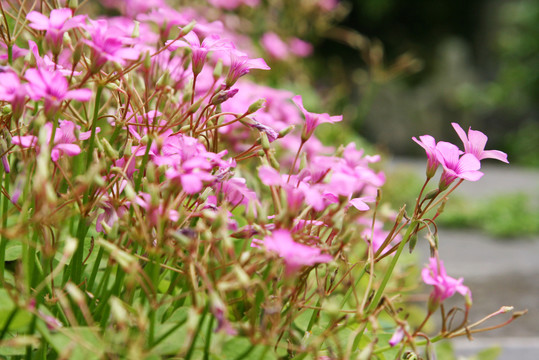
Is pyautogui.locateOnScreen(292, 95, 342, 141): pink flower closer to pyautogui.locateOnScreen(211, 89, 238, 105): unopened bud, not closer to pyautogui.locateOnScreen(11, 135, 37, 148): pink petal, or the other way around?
pyautogui.locateOnScreen(211, 89, 238, 105): unopened bud

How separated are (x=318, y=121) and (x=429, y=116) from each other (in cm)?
946

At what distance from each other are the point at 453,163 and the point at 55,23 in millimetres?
495

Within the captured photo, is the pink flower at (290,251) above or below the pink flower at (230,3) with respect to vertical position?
above

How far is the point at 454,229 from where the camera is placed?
5.20 meters

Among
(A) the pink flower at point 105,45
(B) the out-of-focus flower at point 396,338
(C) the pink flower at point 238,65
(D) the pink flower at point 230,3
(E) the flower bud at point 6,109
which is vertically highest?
(A) the pink flower at point 105,45

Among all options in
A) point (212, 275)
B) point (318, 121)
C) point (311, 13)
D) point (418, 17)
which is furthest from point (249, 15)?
point (418, 17)

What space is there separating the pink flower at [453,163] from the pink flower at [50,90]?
16.1 inches

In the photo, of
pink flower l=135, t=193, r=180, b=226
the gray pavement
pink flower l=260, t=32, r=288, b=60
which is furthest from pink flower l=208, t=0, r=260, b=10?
pink flower l=135, t=193, r=180, b=226

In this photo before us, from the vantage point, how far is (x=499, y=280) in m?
3.56

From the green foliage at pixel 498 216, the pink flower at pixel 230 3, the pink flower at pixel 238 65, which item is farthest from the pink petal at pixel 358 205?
the green foliage at pixel 498 216

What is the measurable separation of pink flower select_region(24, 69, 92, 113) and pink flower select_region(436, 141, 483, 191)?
0.41 meters

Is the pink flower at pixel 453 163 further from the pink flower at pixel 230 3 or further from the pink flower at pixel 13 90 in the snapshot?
the pink flower at pixel 230 3

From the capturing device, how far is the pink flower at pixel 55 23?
64cm

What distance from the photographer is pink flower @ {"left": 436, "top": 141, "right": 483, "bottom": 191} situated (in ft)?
2.24
